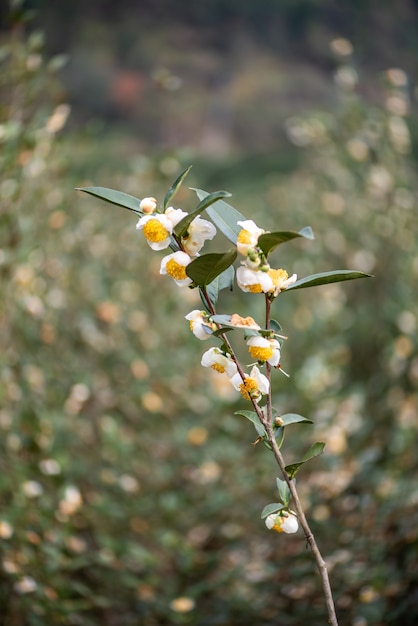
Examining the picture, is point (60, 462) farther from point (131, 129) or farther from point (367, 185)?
point (131, 129)

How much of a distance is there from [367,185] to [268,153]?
426 centimetres

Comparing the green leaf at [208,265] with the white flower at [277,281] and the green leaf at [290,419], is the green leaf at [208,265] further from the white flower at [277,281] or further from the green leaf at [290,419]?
the green leaf at [290,419]

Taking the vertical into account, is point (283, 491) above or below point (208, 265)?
below

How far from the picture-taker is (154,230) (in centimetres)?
58

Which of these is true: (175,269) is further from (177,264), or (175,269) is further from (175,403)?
(175,403)

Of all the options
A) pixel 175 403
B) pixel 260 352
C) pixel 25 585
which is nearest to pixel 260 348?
pixel 260 352

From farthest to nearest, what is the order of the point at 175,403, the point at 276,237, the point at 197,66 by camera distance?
the point at 197,66 → the point at 175,403 → the point at 276,237

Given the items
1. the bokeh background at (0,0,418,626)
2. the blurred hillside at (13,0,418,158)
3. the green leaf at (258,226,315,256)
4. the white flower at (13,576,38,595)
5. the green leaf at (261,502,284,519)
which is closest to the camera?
the green leaf at (258,226,315,256)

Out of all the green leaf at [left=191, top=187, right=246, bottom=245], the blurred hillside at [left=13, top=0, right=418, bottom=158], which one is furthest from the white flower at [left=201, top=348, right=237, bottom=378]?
the blurred hillside at [left=13, top=0, right=418, bottom=158]

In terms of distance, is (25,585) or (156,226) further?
(25,585)

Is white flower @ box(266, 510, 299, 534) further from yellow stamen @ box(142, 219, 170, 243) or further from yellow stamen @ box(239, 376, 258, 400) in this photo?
yellow stamen @ box(142, 219, 170, 243)

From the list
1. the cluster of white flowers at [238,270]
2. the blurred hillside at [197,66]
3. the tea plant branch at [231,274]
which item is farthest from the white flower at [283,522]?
the blurred hillside at [197,66]

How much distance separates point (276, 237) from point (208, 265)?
59 mm

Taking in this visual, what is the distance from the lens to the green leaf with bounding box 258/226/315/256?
1.73 ft
